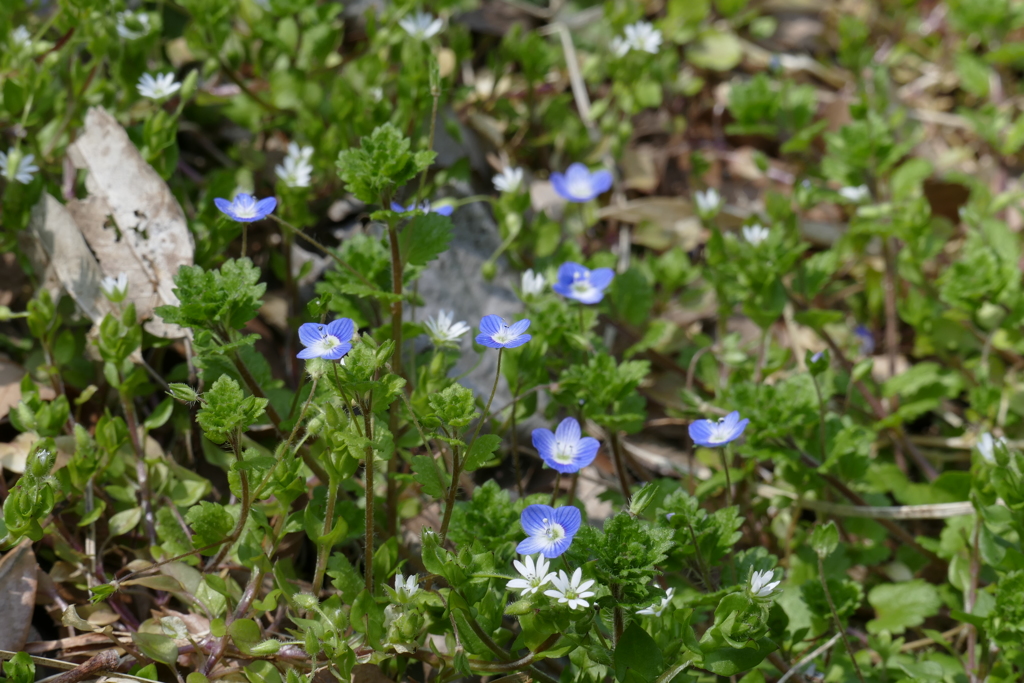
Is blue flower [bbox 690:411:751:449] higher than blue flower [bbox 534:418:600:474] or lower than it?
lower

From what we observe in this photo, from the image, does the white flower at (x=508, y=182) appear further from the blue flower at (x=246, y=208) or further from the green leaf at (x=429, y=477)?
the green leaf at (x=429, y=477)

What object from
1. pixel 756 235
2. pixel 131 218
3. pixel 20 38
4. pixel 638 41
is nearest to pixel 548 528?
pixel 756 235

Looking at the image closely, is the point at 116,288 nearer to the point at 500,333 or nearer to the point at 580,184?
the point at 500,333

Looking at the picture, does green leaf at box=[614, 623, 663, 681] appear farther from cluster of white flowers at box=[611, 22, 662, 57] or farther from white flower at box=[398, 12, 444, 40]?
cluster of white flowers at box=[611, 22, 662, 57]

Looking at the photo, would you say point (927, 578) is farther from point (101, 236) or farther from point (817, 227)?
point (101, 236)

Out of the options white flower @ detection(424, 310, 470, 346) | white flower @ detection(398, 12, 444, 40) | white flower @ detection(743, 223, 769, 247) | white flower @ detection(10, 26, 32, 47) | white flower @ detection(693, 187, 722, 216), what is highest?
white flower @ detection(10, 26, 32, 47)

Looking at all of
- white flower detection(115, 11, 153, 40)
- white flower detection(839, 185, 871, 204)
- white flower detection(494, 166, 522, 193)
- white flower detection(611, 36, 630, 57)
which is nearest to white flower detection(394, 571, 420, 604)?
white flower detection(494, 166, 522, 193)

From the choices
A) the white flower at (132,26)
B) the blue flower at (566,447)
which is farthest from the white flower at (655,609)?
the white flower at (132,26)

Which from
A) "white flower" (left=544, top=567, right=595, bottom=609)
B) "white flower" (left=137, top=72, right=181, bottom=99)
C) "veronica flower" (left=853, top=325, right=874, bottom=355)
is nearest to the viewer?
"white flower" (left=544, top=567, right=595, bottom=609)
